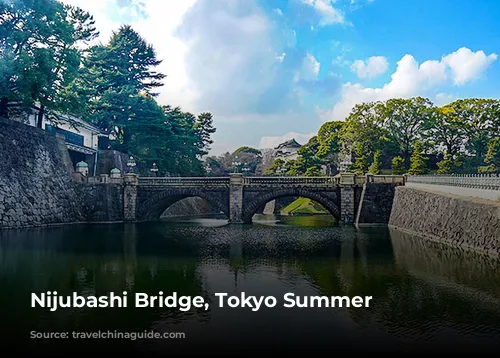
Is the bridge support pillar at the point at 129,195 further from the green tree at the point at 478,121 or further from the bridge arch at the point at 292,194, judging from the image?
the green tree at the point at 478,121

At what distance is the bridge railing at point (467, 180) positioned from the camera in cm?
2521

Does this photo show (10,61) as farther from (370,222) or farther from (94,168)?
(370,222)

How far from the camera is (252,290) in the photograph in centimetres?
1655

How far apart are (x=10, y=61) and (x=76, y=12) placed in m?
22.6

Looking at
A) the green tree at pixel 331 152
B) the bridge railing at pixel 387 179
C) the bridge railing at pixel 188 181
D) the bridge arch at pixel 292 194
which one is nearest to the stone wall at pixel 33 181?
the bridge railing at pixel 188 181

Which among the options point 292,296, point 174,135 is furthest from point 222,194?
point 292,296

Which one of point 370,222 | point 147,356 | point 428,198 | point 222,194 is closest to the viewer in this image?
point 147,356

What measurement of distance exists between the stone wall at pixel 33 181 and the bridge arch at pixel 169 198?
6.63 m

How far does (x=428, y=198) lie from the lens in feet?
109

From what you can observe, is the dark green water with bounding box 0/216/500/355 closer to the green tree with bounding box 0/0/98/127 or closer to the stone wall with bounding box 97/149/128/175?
the green tree with bounding box 0/0/98/127

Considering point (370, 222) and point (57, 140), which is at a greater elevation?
point (57, 140)

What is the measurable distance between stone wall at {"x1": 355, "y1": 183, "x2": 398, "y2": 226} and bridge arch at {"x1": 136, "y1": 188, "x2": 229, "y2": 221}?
14.5 metres

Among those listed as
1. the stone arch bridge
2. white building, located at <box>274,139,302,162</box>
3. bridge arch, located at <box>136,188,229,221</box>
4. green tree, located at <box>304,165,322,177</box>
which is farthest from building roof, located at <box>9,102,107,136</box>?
white building, located at <box>274,139,302,162</box>

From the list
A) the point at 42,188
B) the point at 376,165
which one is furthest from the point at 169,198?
the point at 376,165
